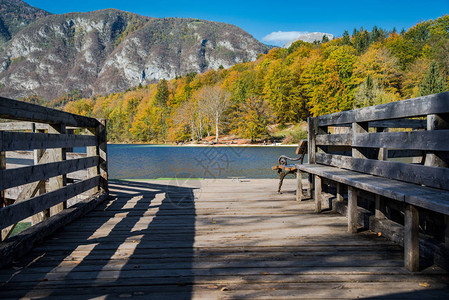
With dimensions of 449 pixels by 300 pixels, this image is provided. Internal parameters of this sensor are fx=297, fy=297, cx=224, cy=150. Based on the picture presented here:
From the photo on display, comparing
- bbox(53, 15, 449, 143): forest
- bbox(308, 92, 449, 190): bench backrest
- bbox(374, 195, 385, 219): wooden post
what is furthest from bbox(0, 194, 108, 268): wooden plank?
bbox(53, 15, 449, 143): forest

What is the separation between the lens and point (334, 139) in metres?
4.04

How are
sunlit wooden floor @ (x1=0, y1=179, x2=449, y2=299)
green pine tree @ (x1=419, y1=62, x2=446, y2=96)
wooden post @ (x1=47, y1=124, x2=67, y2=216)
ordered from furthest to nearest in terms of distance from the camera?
green pine tree @ (x1=419, y1=62, x2=446, y2=96) → wooden post @ (x1=47, y1=124, x2=67, y2=216) → sunlit wooden floor @ (x1=0, y1=179, x2=449, y2=299)

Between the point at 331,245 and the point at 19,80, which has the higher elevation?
the point at 19,80

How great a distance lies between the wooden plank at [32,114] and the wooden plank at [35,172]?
18.6 inches

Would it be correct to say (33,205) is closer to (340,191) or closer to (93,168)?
Answer: (93,168)

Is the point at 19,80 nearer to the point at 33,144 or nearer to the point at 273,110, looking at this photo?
the point at 273,110

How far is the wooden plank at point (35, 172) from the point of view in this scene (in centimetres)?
248

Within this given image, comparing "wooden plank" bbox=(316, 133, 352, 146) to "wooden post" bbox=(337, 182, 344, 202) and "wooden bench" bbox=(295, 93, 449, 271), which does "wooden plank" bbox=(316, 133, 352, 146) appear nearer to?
"wooden bench" bbox=(295, 93, 449, 271)

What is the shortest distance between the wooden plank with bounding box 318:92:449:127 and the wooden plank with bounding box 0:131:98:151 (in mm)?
3369

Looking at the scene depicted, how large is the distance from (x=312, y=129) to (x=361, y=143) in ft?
4.80

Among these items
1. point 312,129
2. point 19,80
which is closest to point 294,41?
point 312,129

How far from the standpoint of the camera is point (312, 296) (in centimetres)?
191

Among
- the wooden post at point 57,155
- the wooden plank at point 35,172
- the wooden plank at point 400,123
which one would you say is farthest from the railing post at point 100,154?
the wooden plank at point 400,123

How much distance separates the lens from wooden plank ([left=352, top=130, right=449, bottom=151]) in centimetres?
215
